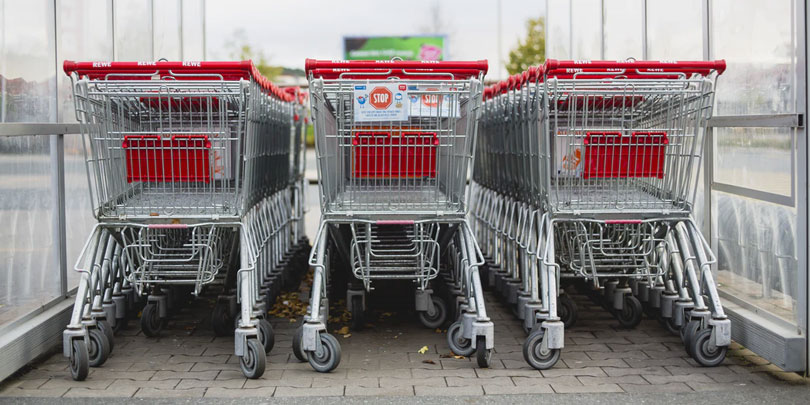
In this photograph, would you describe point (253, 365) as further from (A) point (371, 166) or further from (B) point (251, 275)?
(A) point (371, 166)

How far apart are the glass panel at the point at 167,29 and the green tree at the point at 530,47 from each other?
19078 millimetres

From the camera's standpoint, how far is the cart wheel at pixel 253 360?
4930mm

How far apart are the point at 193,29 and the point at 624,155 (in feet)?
19.3

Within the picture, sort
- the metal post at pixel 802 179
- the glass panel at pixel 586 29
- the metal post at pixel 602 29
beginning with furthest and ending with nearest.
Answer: the glass panel at pixel 586 29, the metal post at pixel 602 29, the metal post at pixel 802 179

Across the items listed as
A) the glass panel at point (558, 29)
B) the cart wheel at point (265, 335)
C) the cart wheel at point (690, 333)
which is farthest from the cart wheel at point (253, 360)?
the glass panel at point (558, 29)

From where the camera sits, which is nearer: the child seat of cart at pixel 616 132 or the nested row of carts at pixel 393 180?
the nested row of carts at pixel 393 180

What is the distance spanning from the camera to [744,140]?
18.5ft

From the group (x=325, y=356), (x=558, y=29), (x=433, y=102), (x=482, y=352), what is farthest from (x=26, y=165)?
(x=558, y=29)

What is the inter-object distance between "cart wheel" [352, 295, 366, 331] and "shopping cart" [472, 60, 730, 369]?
1103 mm

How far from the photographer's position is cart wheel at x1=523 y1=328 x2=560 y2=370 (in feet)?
16.9

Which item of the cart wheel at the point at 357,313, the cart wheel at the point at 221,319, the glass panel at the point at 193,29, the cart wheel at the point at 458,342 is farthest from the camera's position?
the glass panel at the point at 193,29

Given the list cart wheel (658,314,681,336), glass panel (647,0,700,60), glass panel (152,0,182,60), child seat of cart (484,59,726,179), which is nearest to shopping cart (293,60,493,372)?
child seat of cart (484,59,726,179)

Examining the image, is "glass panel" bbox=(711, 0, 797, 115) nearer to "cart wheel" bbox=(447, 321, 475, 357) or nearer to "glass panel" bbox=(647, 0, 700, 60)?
"glass panel" bbox=(647, 0, 700, 60)

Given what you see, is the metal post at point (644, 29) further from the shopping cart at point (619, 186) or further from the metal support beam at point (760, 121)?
the shopping cart at point (619, 186)
